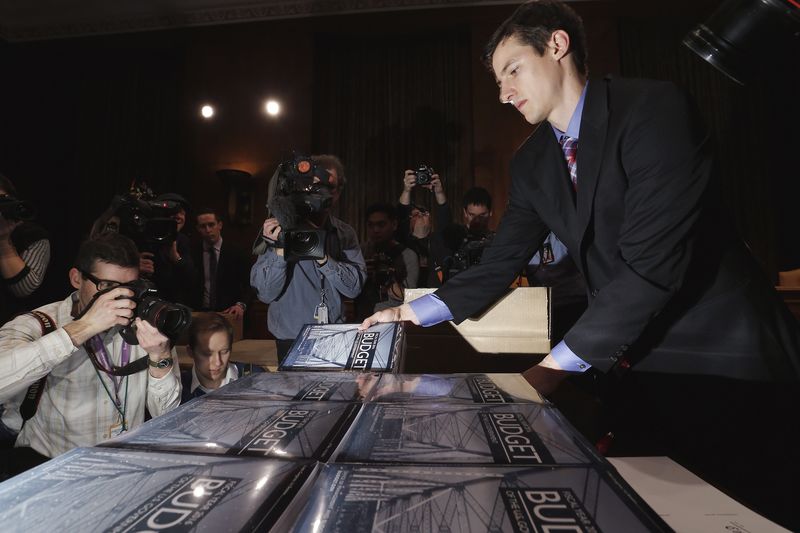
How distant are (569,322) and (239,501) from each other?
1930mm

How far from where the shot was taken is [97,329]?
3.90 ft

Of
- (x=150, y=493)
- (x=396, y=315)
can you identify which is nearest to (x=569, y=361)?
(x=396, y=315)

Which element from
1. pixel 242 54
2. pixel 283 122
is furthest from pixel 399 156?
pixel 242 54

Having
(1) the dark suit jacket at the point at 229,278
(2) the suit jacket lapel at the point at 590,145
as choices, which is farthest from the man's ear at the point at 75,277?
(1) the dark suit jacket at the point at 229,278

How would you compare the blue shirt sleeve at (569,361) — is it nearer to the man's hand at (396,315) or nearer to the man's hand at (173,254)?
the man's hand at (396,315)

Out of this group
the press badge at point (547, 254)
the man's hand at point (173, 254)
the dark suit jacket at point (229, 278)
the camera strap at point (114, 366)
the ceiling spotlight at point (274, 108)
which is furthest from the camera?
the ceiling spotlight at point (274, 108)

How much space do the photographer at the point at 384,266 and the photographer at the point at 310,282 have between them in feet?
1.71

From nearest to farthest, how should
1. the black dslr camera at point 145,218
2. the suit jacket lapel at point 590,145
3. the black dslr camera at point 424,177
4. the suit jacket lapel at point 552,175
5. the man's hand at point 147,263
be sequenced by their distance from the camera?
the suit jacket lapel at point 590,145
the suit jacket lapel at point 552,175
the black dslr camera at point 145,218
the man's hand at point 147,263
the black dslr camera at point 424,177

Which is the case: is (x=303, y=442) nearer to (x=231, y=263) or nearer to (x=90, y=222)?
(x=231, y=263)

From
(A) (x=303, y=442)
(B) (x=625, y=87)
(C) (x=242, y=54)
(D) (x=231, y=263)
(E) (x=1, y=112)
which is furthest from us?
(E) (x=1, y=112)

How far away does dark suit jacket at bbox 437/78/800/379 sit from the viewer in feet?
2.78

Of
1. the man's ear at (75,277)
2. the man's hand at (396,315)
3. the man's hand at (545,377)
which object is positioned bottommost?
the man's hand at (545,377)

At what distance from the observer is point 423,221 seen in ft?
10.1

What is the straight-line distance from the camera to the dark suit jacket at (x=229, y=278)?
11.2 feet
